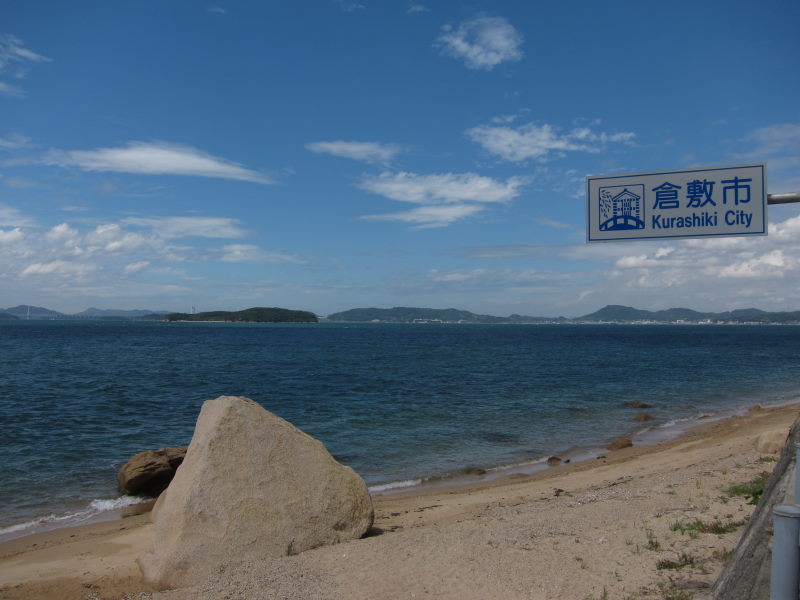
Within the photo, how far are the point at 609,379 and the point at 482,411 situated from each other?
17.3 m

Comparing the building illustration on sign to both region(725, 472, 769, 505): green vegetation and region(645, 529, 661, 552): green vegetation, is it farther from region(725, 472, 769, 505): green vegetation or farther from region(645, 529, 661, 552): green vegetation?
region(725, 472, 769, 505): green vegetation

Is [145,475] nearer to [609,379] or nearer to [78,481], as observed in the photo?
[78,481]

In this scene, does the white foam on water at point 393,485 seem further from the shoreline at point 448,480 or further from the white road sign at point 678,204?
the white road sign at point 678,204

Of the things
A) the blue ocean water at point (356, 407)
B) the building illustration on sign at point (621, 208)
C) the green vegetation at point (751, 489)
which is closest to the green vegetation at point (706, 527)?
the green vegetation at point (751, 489)

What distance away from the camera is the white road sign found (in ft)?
14.5

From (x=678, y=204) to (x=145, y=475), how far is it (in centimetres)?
1274

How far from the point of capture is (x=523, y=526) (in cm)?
841

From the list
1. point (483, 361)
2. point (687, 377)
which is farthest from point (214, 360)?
point (687, 377)

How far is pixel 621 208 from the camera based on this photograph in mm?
4730

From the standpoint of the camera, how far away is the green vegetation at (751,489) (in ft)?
27.8

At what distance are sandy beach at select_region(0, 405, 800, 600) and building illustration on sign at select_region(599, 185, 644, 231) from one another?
10.9 ft

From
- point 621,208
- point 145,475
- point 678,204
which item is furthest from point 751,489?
point 145,475

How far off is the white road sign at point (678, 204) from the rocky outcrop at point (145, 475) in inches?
474

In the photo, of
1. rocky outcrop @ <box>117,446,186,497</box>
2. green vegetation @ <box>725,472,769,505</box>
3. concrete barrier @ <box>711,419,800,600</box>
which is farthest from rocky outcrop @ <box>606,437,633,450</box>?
concrete barrier @ <box>711,419,800,600</box>
